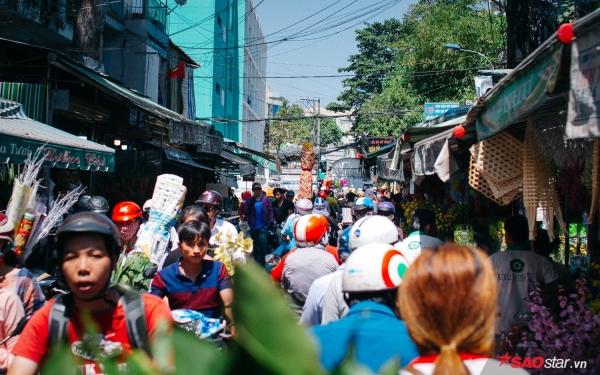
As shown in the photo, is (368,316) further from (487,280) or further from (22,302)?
(22,302)

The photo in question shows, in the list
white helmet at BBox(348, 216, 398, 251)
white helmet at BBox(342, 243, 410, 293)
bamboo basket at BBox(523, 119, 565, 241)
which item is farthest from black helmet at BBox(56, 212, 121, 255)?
bamboo basket at BBox(523, 119, 565, 241)

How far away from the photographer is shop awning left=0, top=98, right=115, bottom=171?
6.43 metres

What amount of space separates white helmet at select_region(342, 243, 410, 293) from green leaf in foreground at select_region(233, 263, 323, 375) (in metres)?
1.92

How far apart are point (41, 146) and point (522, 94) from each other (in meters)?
5.18

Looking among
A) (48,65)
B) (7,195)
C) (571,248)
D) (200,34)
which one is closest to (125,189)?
(48,65)

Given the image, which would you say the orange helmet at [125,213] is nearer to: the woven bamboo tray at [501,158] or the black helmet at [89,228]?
the woven bamboo tray at [501,158]

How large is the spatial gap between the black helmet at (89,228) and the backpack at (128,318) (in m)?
0.21

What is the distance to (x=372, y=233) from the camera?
182 inches

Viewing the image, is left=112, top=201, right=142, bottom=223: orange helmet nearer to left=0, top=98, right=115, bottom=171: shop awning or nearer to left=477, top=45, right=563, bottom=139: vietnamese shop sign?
left=0, top=98, right=115, bottom=171: shop awning

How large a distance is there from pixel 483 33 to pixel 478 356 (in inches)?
1106

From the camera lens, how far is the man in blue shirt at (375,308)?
7.72 ft

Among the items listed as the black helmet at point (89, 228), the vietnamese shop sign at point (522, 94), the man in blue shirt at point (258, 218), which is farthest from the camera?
the man in blue shirt at point (258, 218)

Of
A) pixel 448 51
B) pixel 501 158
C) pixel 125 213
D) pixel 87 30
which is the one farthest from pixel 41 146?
pixel 448 51

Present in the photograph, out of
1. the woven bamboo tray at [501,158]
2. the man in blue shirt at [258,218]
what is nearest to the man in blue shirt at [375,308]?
the woven bamboo tray at [501,158]
